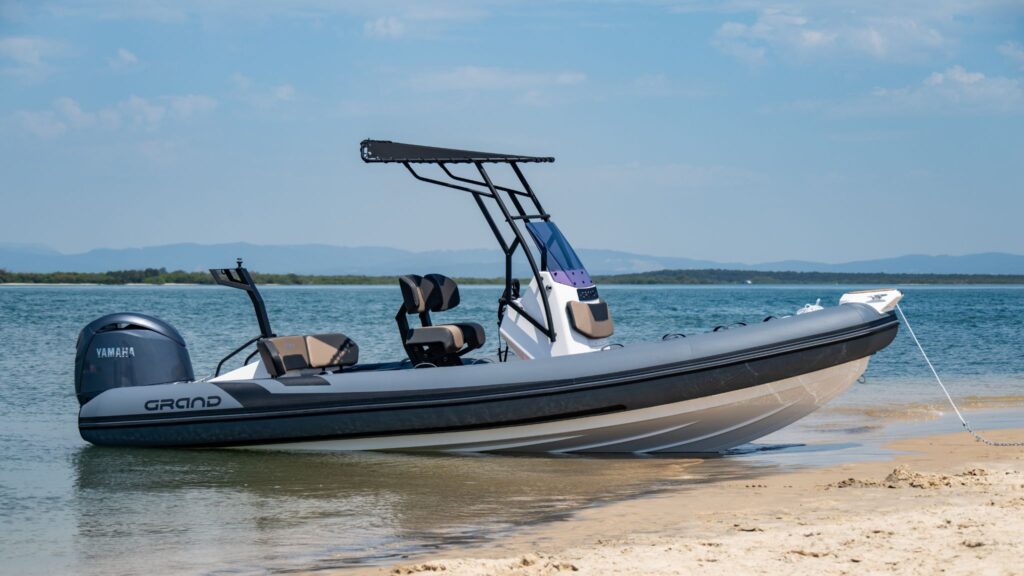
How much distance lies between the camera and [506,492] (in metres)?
7.03

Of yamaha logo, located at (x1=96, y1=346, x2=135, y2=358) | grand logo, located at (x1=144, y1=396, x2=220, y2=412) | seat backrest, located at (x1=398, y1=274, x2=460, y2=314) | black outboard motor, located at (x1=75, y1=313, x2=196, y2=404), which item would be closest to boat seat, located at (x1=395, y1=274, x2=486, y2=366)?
seat backrest, located at (x1=398, y1=274, x2=460, y2=314)

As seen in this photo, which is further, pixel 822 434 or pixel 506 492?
pixel 822 434

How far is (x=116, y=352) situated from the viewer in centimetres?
885

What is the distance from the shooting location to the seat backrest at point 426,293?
321 inches

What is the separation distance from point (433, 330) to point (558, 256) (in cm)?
95

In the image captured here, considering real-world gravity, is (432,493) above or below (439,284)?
below

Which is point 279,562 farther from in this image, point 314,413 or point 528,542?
point 314,413

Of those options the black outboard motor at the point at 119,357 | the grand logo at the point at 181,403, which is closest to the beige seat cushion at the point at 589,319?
the grand logo at the point at 181,403

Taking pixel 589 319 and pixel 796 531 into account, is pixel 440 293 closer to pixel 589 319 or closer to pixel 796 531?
pixel 589 319

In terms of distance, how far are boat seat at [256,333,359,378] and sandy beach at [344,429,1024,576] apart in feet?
9.59

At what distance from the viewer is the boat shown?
7668 millimetres

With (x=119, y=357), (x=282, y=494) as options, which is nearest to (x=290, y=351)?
(x=119, y=357)

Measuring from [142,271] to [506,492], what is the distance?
324 feet

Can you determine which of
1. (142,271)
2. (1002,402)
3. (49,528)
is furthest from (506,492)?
(142,271)
